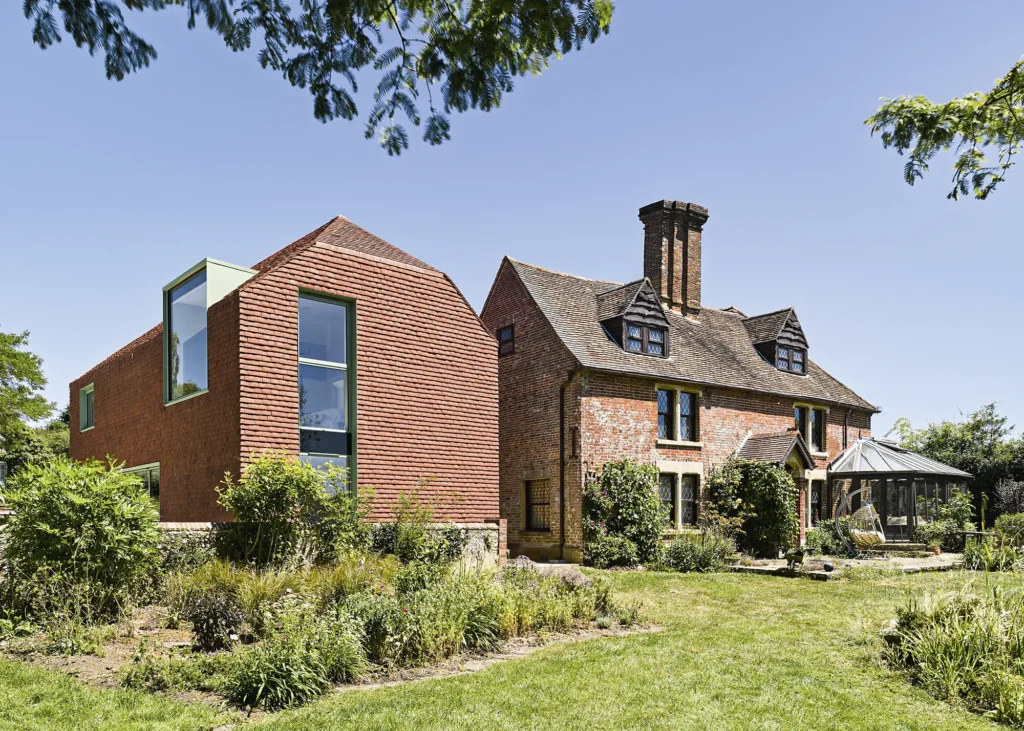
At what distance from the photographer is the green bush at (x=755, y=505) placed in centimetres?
2197

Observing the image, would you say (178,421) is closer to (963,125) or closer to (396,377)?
(396,377)

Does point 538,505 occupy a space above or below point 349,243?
below

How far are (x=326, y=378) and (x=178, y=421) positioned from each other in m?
3.43

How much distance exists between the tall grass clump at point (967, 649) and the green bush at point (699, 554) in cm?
972

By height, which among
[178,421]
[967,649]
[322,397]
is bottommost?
[967,649]

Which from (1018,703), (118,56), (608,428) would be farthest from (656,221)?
(118,56)

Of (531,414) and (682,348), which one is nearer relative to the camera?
(531,414)

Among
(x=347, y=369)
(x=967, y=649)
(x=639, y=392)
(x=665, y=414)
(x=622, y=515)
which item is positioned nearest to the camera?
(x=967, y=649)

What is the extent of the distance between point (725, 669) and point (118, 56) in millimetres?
8011

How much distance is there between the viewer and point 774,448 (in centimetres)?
2300

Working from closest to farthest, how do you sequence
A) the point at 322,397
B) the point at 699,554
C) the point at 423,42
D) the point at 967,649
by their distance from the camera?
1. the point at 423,42
2. the point at 967,649
3. the point at 322,397
4. the point at 699,554

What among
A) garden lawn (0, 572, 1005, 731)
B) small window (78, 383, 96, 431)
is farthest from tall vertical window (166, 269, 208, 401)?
garden lawn (0, 572, 1005, 731)

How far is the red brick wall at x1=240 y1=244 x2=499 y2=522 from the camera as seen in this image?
13930 mm

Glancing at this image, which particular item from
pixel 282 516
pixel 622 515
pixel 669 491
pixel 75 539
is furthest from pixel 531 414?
pixel 75 539
